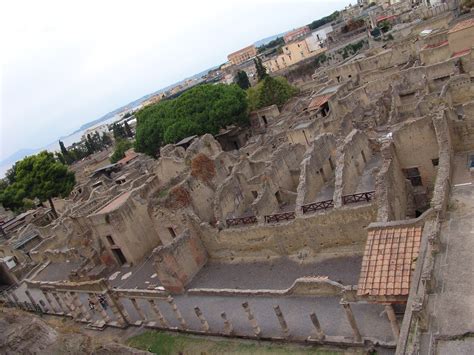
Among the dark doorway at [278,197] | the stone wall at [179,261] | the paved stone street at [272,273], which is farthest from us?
the dark doorway at [278,197]

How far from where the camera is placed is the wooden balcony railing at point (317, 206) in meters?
22.0

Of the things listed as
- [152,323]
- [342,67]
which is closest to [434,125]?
[152,323]

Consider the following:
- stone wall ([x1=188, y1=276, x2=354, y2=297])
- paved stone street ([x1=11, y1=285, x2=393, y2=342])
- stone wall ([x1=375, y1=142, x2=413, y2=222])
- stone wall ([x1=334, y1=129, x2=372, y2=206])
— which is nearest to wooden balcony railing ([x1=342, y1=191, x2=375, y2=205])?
stone wall ([x1=334, y1=129, x2=372, y2=206])

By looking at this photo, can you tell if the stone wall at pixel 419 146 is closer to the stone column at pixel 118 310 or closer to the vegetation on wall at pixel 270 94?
the stone column at pixel 118 310

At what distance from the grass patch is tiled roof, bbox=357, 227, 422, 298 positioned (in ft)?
9.73

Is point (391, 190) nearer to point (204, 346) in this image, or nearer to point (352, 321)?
point (352, 321)

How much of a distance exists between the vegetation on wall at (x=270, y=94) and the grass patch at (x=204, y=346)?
44999mm

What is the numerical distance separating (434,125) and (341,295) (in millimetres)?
9196

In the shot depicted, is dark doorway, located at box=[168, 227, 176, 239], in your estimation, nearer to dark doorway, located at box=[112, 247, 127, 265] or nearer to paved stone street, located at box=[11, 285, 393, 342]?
paved stone street, located at box=[11, 285, 393, 342]

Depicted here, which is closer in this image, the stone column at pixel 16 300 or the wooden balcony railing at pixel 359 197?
the wooden balcony railing at pixel 359 197


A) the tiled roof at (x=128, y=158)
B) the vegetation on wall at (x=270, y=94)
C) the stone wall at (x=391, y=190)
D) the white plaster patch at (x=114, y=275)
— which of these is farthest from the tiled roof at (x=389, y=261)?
the tiled roof at (x=128, y=158)

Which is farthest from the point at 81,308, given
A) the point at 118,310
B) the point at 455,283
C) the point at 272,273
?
the point at 455,283

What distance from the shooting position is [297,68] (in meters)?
96.1

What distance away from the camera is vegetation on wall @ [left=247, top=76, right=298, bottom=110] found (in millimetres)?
62188
